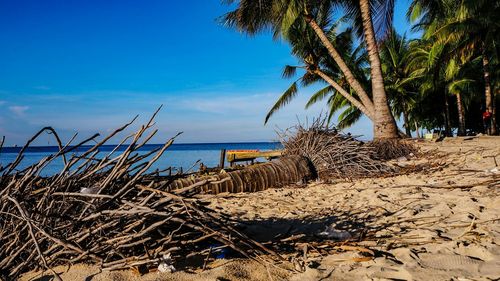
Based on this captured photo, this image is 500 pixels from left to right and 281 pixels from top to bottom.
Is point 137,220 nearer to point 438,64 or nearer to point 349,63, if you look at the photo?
point 438,64

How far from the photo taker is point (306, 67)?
17516 mm

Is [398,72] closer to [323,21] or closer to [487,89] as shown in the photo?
[487,89]

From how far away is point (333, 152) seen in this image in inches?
325

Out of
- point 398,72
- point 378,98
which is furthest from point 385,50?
point 378,98

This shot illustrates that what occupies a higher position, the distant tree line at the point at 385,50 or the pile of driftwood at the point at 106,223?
the distant tree line at the point at 385,50

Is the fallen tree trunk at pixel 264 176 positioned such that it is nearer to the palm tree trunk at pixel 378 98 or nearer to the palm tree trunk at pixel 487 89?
the palm tree trunk at pixel 378 98

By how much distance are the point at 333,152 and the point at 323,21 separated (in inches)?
426

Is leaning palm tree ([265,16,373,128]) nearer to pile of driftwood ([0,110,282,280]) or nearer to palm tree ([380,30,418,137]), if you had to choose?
palm tree ([380,30,418,137])

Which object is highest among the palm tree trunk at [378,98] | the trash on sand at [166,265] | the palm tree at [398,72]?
the palm tree at [398,72]

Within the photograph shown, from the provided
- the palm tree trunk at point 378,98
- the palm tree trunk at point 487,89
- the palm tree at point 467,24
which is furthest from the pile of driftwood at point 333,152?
the palm tree trunk at point 487,89

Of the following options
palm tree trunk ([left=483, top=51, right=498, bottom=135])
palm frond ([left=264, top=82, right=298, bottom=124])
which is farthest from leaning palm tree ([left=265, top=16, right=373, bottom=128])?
palm tree trunk ([left=483, top=51, right=498, bottom=135])

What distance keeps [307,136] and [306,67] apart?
9.37 m

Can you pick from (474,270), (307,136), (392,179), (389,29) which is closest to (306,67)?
(389,29)

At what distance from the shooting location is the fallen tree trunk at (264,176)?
6754mm
